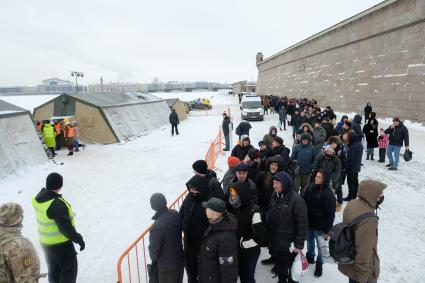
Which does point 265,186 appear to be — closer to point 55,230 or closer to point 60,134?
point 55,230

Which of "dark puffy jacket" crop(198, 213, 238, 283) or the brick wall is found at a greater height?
the brick wall

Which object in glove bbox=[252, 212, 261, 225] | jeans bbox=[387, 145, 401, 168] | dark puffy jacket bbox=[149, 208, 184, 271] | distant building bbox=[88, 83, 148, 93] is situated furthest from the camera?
distant building bbox=[88, 83, 148, 93]

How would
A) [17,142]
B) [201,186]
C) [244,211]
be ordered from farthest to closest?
[17,142] → [244,211] → [201,186]

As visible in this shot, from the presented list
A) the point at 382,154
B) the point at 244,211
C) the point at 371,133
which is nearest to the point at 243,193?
the point at 244,211

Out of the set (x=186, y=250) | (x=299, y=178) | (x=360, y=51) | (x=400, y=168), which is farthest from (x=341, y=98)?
(x=186, y=250)

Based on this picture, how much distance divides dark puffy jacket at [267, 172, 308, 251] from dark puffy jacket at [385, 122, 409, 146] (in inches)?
278

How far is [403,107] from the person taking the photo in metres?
17.0

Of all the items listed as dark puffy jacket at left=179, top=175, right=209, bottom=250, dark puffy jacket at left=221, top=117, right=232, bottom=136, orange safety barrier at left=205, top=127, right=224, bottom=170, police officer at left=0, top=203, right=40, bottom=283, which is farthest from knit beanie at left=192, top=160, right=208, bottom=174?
dark puffy jacket at left=221, top=117, right=232, bottom=136

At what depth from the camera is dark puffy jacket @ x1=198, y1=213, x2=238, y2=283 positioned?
3135mm

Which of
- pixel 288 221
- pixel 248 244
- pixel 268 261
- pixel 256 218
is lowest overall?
pixel 268 261

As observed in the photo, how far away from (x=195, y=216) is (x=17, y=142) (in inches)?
409

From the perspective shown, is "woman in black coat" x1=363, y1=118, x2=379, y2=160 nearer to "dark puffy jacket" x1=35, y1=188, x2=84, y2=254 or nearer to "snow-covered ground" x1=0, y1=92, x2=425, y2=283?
"snow-covered ground" x1=0, y1=92, x2=425, y2=283

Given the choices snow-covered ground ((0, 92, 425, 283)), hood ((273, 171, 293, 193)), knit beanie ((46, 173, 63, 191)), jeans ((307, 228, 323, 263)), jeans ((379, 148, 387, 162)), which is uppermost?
hood ((273, 171, 293, 193))

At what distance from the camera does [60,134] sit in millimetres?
14711
